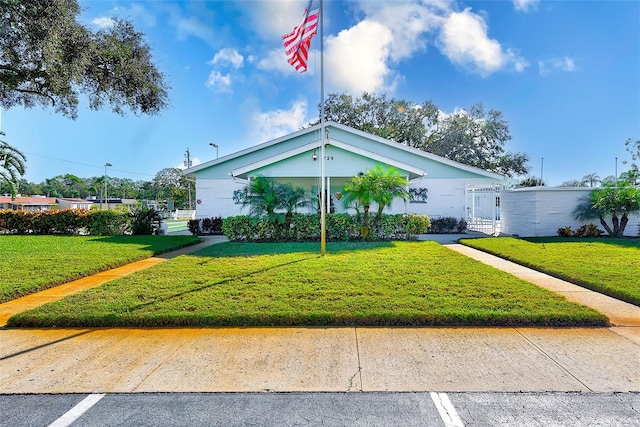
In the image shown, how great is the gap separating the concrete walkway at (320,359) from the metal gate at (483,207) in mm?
14266

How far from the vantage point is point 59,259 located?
30.4 ft

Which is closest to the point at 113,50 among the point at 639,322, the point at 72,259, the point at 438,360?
the point at 72,259

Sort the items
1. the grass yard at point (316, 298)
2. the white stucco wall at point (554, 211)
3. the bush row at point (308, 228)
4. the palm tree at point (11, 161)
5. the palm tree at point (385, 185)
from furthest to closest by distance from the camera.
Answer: the palm tree at point (11, 161), the white stucco wall at point (554, 211), the bush row at point (308, 228), the palm tree at point (385, 185), the grass yard at point (316, 298)

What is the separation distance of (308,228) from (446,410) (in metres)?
10.6

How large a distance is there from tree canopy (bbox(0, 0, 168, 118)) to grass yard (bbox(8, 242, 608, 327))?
216 inches

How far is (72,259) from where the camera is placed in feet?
30.4

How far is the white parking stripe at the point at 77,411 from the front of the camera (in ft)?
8.66

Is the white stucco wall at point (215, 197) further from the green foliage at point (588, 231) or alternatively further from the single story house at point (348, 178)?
the green foliage at point (588, 231)

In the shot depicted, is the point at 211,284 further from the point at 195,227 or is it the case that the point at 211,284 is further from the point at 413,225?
the point at 195,227

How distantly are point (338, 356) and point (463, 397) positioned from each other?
1323 mm

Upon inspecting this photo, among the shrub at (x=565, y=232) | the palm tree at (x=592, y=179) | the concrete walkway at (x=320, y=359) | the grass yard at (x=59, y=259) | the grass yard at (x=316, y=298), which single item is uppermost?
the palm tree at (x=592, y=179)

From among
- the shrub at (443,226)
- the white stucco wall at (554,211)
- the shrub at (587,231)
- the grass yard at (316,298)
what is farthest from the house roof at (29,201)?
the shrub at (587,231)

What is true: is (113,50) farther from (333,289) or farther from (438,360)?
(438,360)

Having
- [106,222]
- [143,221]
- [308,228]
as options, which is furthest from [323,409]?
[106,222]
